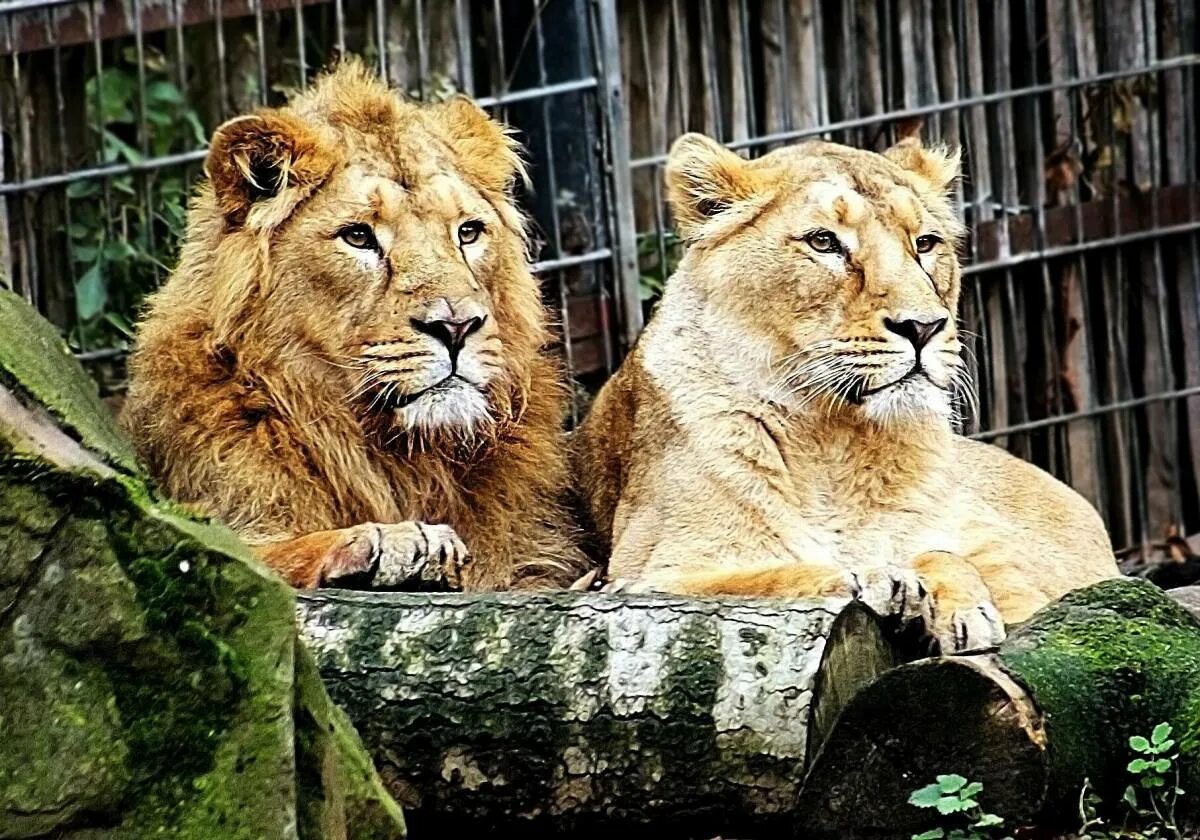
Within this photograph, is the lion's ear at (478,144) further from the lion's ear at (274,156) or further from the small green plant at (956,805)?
the small green plant at (956,805)

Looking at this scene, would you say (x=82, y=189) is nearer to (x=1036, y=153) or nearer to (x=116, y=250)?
(x=116, y=250)

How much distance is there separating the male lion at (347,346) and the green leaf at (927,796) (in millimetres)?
1391

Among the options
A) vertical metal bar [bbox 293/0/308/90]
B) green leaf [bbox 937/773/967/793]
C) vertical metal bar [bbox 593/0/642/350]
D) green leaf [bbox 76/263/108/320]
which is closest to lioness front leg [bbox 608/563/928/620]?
green leaf [bbox 937/773/967/793]

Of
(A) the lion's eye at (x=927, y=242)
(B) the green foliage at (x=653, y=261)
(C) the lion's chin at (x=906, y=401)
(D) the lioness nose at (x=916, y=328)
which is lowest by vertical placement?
(C) the lion's chin at (x=906, y=401)

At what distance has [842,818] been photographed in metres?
3.91

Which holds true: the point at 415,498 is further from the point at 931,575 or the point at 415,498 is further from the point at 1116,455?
the point at 1116,455

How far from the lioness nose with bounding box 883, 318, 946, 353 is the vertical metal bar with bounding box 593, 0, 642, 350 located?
7.52 feet

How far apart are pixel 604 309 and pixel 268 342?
2.30 m

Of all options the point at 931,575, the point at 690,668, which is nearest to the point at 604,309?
the point at 931,575

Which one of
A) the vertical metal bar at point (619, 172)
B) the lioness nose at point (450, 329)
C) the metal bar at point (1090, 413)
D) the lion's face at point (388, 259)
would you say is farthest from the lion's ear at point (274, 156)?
the metal bar at point (1090, 413)

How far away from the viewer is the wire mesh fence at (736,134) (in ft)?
23.3

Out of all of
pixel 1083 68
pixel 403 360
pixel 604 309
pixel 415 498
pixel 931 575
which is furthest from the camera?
pixel 1083 68

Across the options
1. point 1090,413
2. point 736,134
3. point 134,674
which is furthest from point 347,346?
point 1090,413

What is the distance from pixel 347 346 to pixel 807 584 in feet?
4.25
